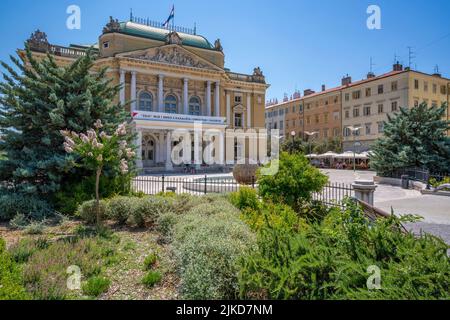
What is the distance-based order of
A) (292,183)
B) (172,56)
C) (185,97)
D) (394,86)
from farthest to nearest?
(394,86) < (185,97) < (172,56) < (292,183)

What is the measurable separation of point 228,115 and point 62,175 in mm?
34068

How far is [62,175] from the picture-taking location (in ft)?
34.7

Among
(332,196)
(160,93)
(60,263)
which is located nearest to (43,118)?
(60,263)

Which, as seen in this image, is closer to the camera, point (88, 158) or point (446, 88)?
point (88, 158)

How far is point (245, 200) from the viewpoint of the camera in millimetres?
8500

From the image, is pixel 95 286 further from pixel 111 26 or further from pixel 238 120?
pixel 238 120

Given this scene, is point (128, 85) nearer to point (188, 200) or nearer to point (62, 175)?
point (62, 175)

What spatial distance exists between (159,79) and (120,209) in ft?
94.8

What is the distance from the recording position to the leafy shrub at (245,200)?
837 centimetres

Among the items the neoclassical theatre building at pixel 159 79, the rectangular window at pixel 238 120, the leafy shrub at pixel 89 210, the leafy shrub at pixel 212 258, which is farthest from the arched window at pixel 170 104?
the leafy shrub at pixel 212 258

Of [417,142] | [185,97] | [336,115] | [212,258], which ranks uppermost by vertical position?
[185,97]
